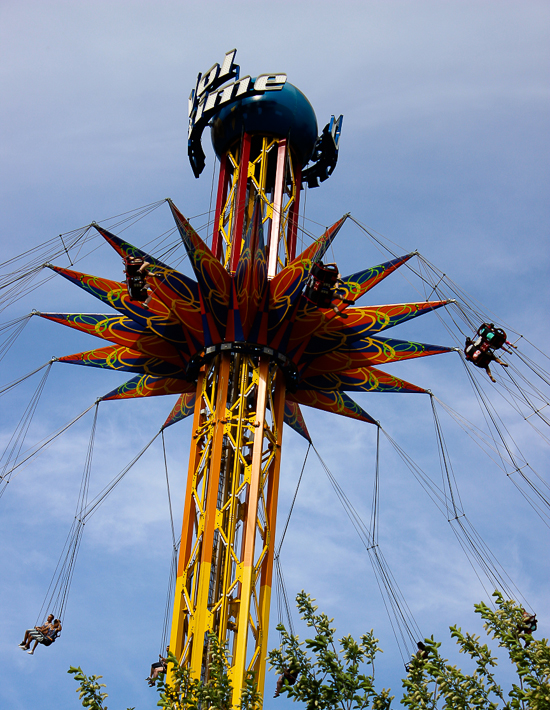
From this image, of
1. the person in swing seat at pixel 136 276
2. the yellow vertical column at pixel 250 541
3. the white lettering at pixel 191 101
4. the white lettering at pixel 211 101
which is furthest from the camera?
the white lettering at pixel 191 101

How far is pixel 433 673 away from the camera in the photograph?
14.4 metres

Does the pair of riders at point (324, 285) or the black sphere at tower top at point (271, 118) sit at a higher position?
the black sphere at tower top at point (271, 118)

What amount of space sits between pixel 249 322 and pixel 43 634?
741 cm

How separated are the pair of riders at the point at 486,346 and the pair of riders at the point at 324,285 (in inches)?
106

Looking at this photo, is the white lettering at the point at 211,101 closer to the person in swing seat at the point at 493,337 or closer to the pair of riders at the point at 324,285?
the pair of riders at the point at 324,285

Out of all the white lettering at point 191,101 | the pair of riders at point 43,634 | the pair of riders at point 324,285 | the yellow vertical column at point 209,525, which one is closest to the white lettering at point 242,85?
the white lettering at point 191,101

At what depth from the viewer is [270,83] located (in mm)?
23844

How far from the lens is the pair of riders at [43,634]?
19.4 meters

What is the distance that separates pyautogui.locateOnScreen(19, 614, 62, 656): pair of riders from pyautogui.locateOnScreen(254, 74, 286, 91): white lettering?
12775 mm

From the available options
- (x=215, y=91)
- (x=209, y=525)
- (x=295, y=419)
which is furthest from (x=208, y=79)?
(x=209, y=525)

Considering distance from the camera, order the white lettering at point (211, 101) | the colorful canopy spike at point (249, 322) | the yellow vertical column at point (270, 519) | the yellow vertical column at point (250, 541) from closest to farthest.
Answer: the yellow vertical column at point (250, 541) < the yellow vertical column at point (270, 519) < the colorful canopy spike at point (249, 322) < the white lettering at point (211, 101)

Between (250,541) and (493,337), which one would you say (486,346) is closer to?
(493,337)

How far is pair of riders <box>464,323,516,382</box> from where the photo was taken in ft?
63.1

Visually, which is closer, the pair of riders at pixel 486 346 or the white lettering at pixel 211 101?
the pair of riders at pixel 486 346
